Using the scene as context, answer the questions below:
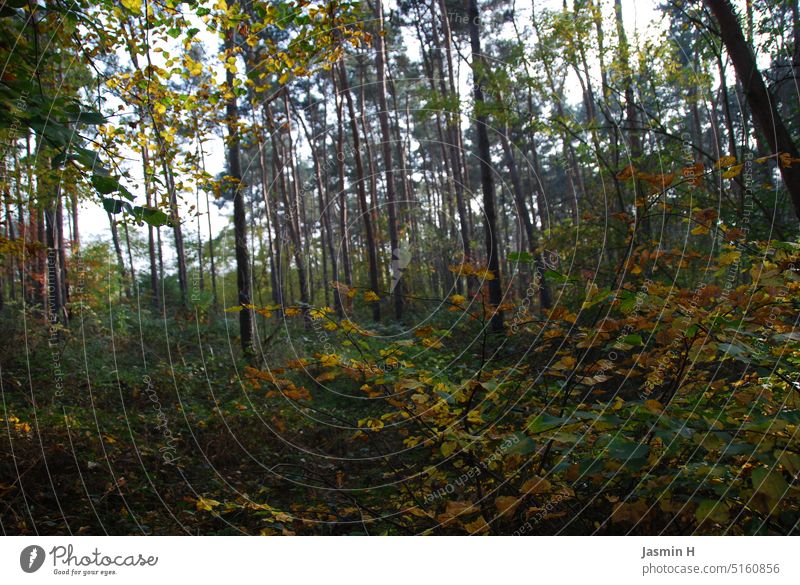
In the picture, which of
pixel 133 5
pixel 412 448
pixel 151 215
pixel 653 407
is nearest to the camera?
pixel 653 407

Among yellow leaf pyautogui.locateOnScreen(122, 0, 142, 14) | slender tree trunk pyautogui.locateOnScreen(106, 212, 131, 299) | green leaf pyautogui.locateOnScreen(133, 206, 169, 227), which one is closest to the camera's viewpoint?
green leaf pyautogui.locateOnScreen(133, 206, 169, 227)

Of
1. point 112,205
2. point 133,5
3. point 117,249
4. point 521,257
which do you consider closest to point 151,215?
point 112,205

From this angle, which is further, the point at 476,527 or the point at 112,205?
the point at 112,205

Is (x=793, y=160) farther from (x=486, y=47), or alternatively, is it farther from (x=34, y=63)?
(x=486, y=47)

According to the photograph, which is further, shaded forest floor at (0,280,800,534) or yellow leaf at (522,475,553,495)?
yellow leaf at (522,475,553,495)

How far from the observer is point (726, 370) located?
4914 mm

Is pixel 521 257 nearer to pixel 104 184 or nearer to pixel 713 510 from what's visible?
pixel 713 510

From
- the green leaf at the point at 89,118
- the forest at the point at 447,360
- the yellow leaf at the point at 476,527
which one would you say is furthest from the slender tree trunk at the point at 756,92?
the green leaf at the point at 89,118

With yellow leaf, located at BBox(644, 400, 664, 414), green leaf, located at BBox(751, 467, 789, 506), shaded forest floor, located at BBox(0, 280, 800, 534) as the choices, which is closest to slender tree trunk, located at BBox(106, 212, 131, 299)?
shaded forest floor, located at BBox(0, 280, 800, 534)

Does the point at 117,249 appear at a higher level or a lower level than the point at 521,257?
higher

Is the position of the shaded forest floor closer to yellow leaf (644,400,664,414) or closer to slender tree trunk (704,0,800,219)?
yellow leaf (644,400,664,414)

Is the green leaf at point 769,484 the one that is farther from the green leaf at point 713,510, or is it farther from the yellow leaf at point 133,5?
the yellow leaf at point 133,5

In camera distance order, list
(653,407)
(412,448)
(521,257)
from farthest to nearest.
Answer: (412,448) → (521,257) → (653,407)

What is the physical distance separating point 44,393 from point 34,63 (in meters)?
5.33
